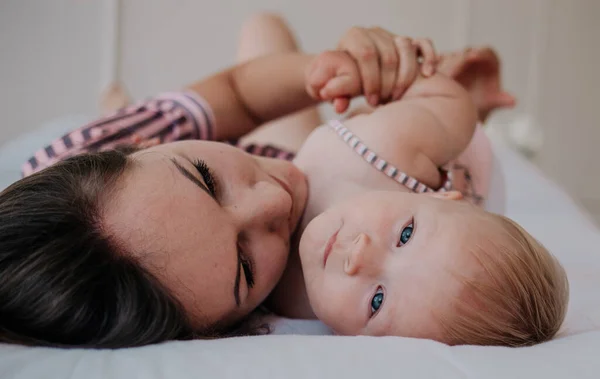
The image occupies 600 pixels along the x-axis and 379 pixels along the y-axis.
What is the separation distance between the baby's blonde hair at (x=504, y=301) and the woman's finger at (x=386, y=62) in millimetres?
338

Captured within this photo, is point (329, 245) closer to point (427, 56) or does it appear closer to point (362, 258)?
point (362, 258)

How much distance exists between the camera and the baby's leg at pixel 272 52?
157cm

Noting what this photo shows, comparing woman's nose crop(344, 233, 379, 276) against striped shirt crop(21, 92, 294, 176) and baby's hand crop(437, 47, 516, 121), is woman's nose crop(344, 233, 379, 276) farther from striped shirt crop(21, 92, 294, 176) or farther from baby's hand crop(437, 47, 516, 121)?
baby's hand crop(437, 47, 516, 121)

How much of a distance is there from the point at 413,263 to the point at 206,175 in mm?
247

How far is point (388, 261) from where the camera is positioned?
61 centimetres

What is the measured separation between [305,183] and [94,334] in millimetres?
380

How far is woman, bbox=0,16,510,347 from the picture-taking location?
0.53 metres

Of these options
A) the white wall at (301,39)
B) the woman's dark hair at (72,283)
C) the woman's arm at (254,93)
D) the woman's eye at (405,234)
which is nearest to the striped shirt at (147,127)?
the woman's arm at (254,93)

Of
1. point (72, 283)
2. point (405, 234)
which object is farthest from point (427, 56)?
point (72, 283)

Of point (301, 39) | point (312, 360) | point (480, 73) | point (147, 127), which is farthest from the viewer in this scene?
point (301, 39)

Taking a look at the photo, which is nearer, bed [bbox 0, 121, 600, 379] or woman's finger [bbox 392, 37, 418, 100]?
bed [bbox 0, 121, 600, 379]

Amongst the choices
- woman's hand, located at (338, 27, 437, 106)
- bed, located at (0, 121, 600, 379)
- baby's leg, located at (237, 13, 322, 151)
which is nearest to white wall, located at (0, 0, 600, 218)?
baby's leg, located at (237, 13, 322, 151)

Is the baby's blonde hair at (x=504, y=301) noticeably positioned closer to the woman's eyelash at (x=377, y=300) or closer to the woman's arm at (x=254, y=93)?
the woman's eyelash at (x=377, y=300)

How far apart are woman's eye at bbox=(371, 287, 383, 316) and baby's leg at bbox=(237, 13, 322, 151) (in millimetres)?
948
